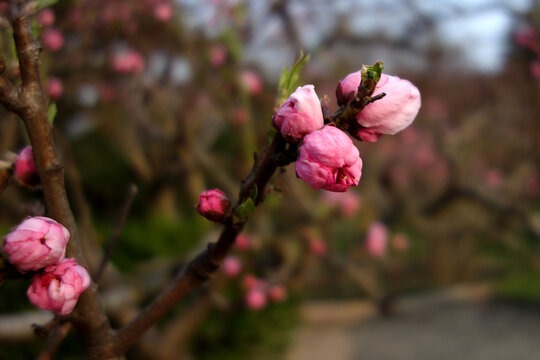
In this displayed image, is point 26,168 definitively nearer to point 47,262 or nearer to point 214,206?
point 47,262

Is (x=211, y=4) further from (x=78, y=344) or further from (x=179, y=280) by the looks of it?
(x=179, y=280)

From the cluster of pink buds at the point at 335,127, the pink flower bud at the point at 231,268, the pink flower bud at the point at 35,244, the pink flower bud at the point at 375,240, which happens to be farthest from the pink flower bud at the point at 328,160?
the pink flower bud at the point at 375,240

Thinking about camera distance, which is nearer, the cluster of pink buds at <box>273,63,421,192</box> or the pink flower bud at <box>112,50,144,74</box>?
the cluster of pink buds at <box>273,63,421,192</box>

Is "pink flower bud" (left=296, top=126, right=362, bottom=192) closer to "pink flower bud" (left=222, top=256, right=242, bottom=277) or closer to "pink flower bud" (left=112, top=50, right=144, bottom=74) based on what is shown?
"pink flower bud" (left=222, top=256, right=242, bottom=277)

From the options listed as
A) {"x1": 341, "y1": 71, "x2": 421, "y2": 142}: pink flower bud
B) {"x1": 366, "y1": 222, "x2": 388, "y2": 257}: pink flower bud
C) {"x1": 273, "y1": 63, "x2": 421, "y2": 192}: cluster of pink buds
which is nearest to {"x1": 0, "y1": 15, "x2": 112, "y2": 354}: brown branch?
{"x1": 273, "y1": 63, "x2": 421, "y2": 192}: cluster of pink buds

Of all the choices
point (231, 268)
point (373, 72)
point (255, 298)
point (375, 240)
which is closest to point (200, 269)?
point (373, 72)

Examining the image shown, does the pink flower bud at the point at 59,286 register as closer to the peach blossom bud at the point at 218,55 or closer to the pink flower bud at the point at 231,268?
the pink flower bud at the point at 231,268
